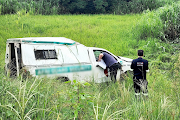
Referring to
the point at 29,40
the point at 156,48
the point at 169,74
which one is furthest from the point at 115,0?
the point at 29,40

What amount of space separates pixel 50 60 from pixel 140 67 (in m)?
2.87

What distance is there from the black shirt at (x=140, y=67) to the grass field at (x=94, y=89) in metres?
0.47

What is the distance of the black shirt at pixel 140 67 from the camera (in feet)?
19.0

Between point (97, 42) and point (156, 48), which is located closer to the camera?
point (156, 48)

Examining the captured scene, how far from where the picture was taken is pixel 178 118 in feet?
12.3

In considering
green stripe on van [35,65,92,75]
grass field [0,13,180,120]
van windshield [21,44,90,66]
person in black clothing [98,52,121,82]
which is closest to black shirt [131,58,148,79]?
grass field [0,13,180,120]

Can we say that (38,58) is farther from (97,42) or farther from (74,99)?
(97,42)

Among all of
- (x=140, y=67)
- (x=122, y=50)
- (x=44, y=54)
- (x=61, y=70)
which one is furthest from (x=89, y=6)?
(x=140, y=67)

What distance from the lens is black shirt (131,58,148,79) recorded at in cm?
580

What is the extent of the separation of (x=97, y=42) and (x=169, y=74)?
6.53 metres

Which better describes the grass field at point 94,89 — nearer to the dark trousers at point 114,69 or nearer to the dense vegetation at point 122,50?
the dense vegetation at point 122,50

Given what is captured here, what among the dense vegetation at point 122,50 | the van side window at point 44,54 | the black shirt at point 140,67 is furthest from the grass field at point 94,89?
the van side window at point 44,54

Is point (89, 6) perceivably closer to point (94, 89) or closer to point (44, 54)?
point (44, 54)

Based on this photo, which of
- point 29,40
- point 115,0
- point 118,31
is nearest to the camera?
point 29,40
